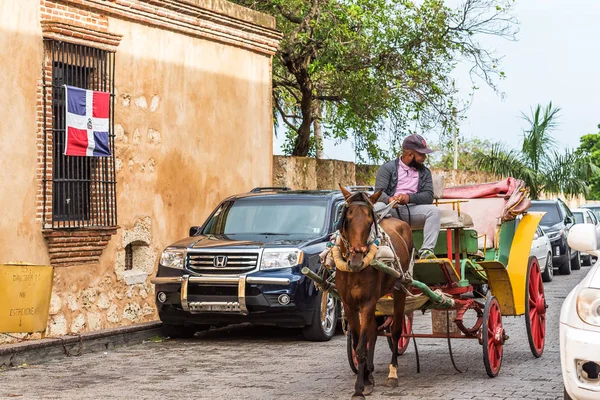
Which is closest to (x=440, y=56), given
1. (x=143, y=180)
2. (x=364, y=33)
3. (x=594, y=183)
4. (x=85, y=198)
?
(x=364, y=33)

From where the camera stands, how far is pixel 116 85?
15.4 m

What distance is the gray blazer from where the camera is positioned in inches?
412

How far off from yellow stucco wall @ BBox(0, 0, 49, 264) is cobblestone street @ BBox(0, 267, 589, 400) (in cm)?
180

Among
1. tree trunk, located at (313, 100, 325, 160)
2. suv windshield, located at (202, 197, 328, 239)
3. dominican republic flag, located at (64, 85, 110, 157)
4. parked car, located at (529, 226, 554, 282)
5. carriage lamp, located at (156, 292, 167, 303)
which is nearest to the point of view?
carriage lamp, located at (156, 292, 167, 303)

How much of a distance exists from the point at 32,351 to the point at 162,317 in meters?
2.05

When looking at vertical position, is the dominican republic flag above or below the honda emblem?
above

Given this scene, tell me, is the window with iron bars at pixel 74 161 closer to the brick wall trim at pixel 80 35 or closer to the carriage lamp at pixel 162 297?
the brick wall trim at pixel 80 35

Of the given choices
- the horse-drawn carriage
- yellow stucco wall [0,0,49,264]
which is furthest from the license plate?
the horse-drawn carriage

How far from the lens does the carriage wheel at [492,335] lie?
973 cm

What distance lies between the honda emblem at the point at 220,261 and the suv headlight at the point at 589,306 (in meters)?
7.05

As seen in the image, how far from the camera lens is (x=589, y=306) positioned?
671 centimetres

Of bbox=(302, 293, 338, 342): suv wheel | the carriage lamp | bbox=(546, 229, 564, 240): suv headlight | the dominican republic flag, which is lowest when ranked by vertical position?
bbox=(302, 293, 338, 342): suv wheel

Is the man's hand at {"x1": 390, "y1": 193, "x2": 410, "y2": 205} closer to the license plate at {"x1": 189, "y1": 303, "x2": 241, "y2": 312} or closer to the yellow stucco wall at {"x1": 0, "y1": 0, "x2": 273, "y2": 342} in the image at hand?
the license plate at {"x1": 189, "y1": 303, "x2": 241, "y2": 312}

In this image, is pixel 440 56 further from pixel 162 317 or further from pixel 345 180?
pixel 162 317
